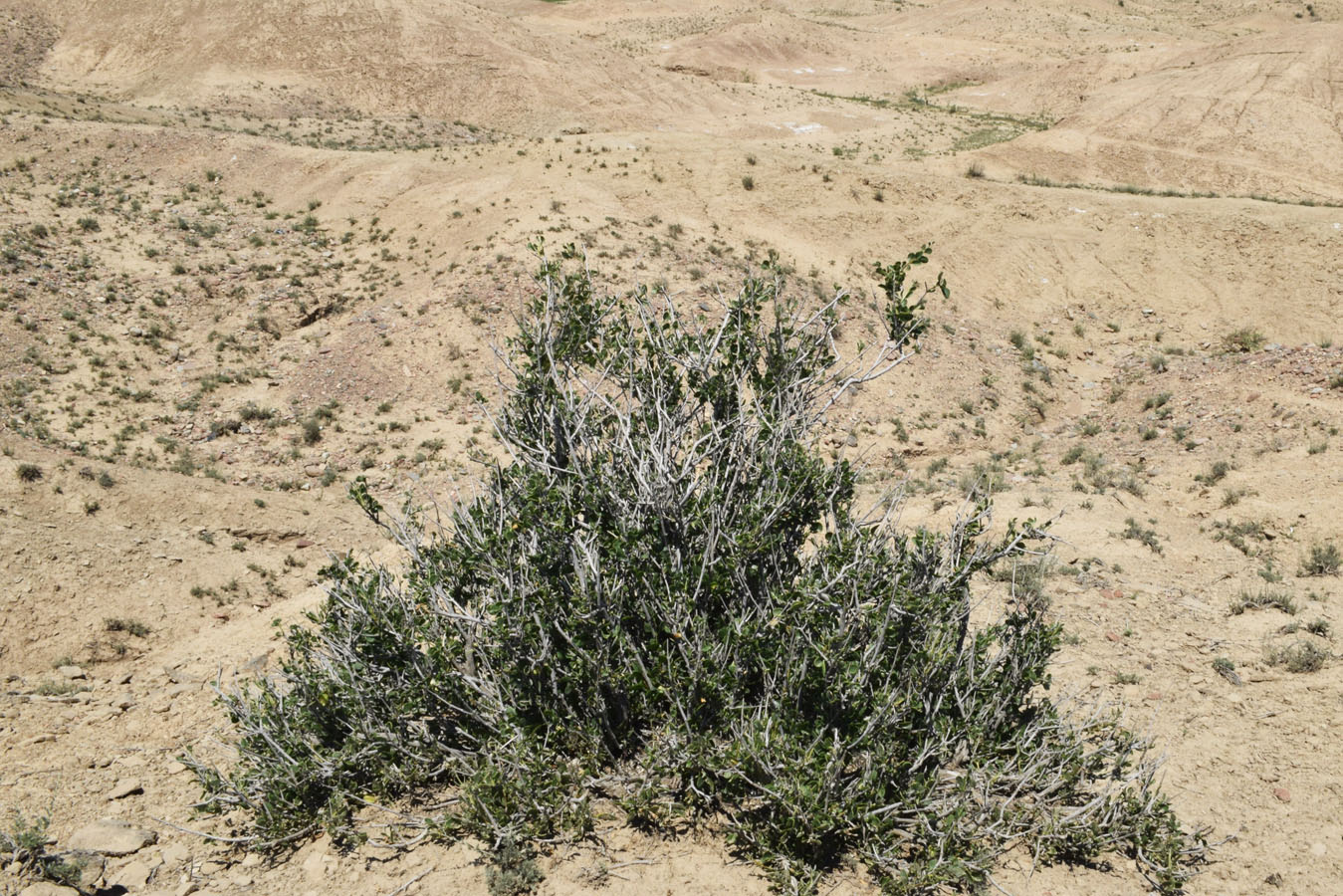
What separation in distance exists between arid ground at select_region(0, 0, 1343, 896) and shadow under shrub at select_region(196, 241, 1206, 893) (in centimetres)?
41

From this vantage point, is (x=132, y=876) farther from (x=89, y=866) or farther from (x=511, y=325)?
(x=511, y=325)

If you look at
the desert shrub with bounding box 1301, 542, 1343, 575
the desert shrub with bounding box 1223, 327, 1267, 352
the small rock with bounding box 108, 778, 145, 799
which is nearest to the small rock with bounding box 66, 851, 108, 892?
the small rock with bounding box 108, 778, 145, 799

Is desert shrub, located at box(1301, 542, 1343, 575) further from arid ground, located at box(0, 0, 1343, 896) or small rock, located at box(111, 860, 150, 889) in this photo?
small rock, located at box(111, 860, 150, 889)

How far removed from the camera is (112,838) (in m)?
6.18

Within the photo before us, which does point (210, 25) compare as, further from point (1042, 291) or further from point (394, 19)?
point (1042, 291)

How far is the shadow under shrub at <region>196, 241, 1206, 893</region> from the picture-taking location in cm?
573

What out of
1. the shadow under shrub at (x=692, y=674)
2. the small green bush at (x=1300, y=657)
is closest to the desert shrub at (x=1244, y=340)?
the small green bush at (x=1300, y=657)

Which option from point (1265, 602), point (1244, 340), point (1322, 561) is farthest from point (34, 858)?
point (1244, 340)

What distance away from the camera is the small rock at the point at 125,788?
6.70 m

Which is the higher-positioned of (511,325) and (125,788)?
(511,325)

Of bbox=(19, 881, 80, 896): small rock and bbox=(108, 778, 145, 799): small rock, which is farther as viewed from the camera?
bbox=(108, 778, 145, 799): small rock

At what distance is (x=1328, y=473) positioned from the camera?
39.4 feet

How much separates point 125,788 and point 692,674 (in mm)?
4804

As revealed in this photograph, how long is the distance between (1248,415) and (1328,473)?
9.13 ft
